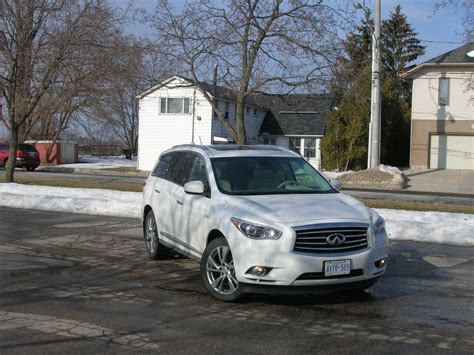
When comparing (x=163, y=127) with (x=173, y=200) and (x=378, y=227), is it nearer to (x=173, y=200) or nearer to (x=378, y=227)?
(x=173, y=200)

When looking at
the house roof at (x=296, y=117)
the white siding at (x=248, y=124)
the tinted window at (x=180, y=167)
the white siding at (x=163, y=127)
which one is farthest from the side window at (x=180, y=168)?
the house roof at (x=296, y=117)

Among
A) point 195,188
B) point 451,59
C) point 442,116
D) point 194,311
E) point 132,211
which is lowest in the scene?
point 194,311

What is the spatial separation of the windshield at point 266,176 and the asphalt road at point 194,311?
1314 mm

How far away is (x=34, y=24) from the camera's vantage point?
18812 mm

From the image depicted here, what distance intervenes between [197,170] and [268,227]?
6.94 ft

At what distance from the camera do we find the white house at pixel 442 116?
36.1m

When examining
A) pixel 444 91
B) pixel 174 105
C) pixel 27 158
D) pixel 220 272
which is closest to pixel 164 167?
pixel 220 272

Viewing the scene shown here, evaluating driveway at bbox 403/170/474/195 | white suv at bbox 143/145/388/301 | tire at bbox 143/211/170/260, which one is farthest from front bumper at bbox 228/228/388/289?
driveway at bbox 403/170/474/195

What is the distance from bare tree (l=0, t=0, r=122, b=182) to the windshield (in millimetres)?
12952

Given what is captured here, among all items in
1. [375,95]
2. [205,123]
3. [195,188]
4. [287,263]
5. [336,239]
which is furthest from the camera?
[205,123]

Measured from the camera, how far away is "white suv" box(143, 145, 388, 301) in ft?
19.5

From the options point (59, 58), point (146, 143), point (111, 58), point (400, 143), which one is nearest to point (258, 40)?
point (111, 58)

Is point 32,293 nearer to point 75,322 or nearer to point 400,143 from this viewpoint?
point 75,322

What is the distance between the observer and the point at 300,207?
6.30 metres
